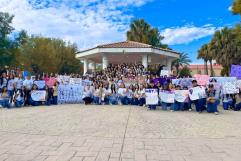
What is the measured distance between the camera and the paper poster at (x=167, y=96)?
51.1 feet

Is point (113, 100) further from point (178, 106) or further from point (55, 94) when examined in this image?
point (178, 106)

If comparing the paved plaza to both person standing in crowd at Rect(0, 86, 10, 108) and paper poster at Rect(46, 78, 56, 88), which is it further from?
paper poster at Rect(46, 78, 56, 88)

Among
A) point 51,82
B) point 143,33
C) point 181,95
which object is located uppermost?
point 143,33

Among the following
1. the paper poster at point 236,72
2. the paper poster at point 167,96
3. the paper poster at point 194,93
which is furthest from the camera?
the paper poster at point 236,72

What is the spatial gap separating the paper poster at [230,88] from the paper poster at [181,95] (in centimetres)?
274

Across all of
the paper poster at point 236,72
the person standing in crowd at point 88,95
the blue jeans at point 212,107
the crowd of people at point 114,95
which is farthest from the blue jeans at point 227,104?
the person standing in crowd at point 88,95

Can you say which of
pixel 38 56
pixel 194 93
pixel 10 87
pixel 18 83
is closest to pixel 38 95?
pixel 18 83

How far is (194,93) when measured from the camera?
49.7 feet

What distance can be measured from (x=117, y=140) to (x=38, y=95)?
35.1 ft

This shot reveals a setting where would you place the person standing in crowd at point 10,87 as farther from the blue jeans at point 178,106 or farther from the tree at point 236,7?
the tree at point 236,7

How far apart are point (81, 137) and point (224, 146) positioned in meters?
3.33

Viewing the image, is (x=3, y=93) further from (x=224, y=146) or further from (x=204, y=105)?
(x=224, y=146)

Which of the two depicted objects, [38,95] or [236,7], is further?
[236,7]

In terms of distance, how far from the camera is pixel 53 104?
1836 centimetres
